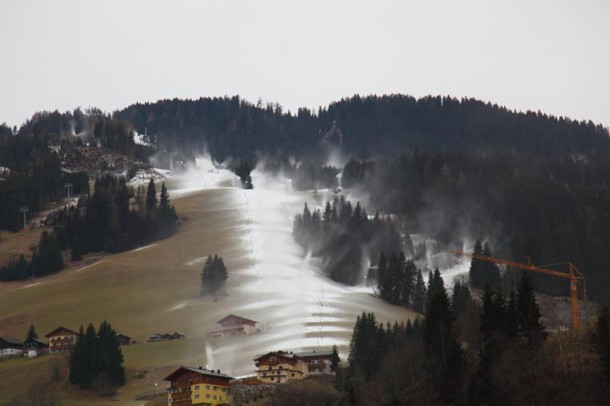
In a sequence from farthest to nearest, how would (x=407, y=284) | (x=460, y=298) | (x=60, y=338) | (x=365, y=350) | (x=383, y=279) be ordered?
(x=383, y=279) → (x=407, y=284) → (x=460, y=298) → (x=60, y=338) → (x=365, y=350)

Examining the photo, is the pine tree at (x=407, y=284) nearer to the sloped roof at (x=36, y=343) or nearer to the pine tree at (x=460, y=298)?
the pine tree at (x=460, y=298)

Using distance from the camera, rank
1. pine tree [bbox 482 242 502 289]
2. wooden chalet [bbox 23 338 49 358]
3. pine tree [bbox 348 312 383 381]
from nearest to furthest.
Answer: pine tree [bbox 348 312 383 381] → wooden chalet [bbox 23 338 49 358] → pine tree [bbox 482 242 502 289]

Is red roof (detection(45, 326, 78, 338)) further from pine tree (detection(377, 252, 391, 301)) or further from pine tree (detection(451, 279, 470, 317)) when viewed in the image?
pine tree (detection(451, 279, 470, 317))

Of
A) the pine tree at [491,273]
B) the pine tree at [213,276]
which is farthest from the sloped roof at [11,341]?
the pine tree at [491,273]

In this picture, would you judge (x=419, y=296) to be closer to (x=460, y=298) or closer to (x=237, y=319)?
(x=460, y=298)

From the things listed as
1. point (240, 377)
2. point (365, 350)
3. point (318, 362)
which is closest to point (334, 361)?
point (318, 362)

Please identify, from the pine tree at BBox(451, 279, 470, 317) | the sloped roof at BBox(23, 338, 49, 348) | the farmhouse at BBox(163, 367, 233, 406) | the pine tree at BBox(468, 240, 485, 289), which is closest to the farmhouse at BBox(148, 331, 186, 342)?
the sloped roof at BBox(23, 338, 49, 348)
